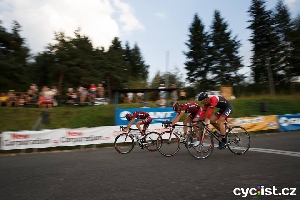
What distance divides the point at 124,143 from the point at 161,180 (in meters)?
5.06

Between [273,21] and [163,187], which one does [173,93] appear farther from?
[273,21]

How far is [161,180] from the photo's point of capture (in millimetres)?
5363

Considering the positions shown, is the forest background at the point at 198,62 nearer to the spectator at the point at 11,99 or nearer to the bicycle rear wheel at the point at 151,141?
the spectator at the point at 11,99

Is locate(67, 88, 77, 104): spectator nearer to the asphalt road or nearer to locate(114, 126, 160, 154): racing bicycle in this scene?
locate(114, 126, 160, 154): racing bicycle

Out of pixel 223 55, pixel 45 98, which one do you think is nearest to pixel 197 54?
pixel 223 55

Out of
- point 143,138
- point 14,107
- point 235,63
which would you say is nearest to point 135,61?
point 235,63

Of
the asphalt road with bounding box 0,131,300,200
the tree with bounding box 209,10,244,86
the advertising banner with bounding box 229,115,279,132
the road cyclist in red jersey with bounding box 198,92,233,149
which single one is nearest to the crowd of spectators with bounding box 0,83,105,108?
the advertising banner with bounding box 229,115,279,132

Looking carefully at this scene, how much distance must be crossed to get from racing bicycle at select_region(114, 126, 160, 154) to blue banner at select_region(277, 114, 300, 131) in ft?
35.7

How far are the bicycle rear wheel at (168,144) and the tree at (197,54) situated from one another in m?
44.6

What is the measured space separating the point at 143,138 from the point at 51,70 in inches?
1203

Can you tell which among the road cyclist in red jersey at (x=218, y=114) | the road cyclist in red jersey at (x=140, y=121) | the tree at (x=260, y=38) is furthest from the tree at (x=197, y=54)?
the road cyclist in red jersey at (x=218, y=114)

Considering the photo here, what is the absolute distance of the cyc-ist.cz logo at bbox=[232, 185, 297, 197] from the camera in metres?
4.26

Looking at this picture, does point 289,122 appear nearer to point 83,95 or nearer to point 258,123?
point 258,123

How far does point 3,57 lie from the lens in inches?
1379
